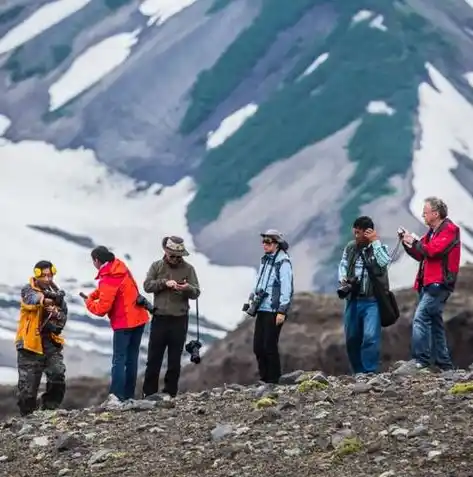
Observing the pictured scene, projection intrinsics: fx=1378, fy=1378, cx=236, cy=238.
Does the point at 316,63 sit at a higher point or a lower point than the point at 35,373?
higher

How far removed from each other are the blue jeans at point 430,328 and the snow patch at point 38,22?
36037mm

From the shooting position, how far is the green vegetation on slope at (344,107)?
1574 inches

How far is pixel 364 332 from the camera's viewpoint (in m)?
11.9

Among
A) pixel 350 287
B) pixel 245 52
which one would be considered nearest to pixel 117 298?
pixel 350 287

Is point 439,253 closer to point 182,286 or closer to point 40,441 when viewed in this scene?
point 182,286

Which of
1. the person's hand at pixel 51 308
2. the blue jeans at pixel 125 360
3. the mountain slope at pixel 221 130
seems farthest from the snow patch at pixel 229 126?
the person's hand at pixel 51 308

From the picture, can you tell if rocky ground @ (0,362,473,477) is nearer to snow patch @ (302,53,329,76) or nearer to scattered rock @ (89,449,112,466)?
scattered rock @ (89,449,112,466)

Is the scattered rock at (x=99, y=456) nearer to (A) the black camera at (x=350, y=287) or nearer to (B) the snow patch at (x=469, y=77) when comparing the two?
(A) the black camera at (x=350, y=287)

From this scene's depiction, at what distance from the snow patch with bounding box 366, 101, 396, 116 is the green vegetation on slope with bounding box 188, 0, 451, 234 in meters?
0.15

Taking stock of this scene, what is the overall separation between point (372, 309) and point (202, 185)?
29374 mm

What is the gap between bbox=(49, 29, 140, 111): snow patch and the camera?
44.5 meters

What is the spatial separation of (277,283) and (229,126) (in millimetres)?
30441

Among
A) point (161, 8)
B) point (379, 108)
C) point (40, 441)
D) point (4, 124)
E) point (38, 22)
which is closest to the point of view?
point (40, 441)

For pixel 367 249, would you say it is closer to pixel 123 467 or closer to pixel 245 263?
pixel 123 467
